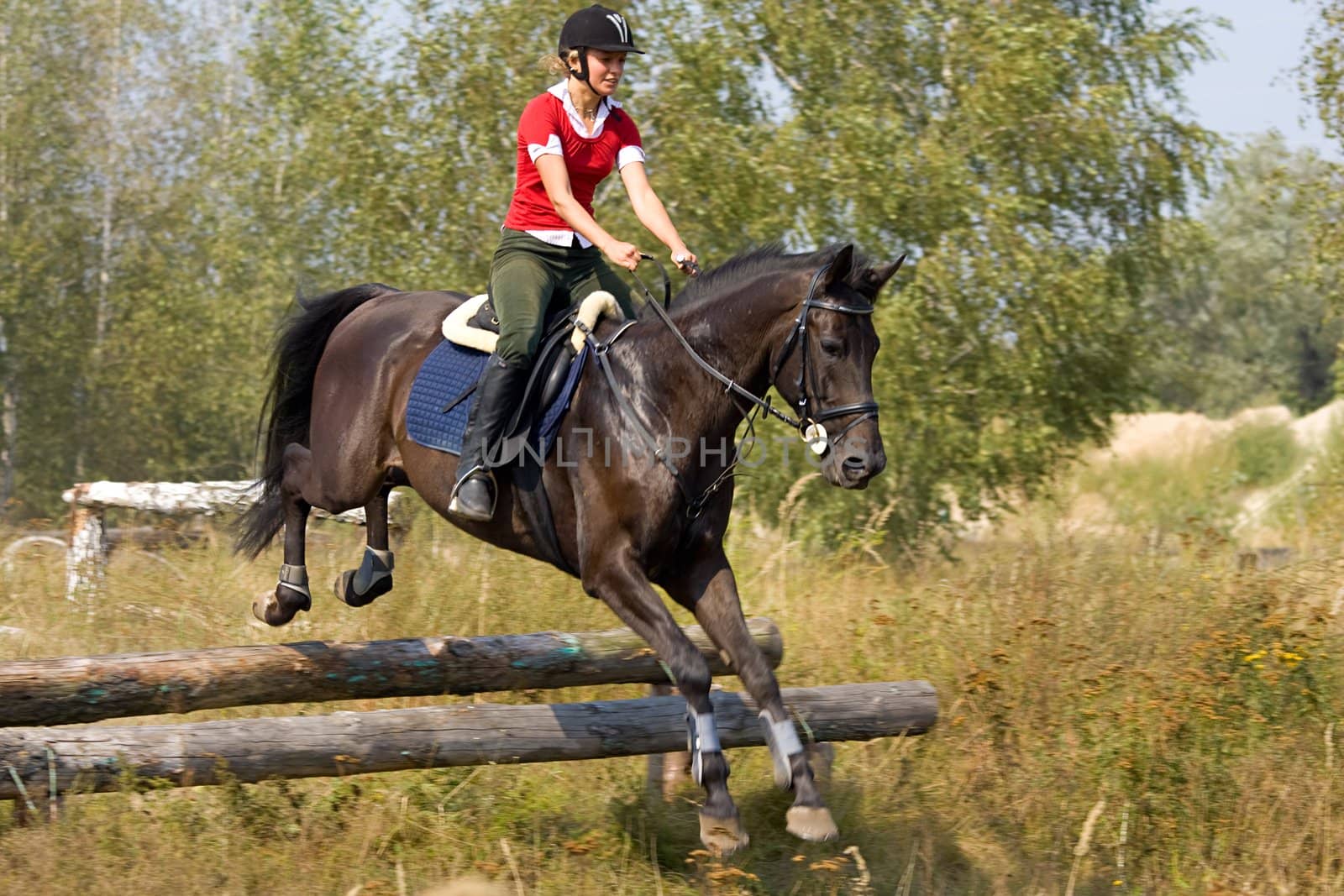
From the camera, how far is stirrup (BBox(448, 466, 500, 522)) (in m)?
6.08

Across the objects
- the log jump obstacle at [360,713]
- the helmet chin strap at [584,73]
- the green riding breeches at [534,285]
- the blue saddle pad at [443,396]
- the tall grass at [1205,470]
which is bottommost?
the tall grass at [1205,470]

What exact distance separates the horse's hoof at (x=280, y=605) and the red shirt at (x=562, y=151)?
220cm

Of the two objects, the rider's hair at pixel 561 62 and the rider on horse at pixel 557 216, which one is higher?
the rider's hair at pixel 561 62

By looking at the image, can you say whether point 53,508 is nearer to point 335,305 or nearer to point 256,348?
point 256,348

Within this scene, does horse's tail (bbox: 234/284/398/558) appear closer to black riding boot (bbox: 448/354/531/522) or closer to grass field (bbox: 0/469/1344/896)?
grass field (bbox: 0/469/1344/896)

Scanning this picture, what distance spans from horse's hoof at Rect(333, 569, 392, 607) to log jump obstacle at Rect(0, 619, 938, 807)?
0.90m

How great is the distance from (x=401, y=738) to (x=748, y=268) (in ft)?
8.17

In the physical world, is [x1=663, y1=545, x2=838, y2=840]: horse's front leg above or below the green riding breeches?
below

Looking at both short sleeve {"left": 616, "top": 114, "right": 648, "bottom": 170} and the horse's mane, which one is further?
short sleeve {"left": 616, "top": 114, "right": 648, "bottom": 170}

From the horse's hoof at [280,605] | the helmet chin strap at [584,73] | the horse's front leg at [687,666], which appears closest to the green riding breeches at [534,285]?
the helmet chin strap at [584,73]

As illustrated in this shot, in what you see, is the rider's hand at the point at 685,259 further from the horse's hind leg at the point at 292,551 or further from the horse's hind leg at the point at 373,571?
the horse's hind leg at the point at 292,551

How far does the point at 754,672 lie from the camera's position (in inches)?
213

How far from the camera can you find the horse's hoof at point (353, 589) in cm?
699

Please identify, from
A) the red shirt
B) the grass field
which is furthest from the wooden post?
the red shirt
